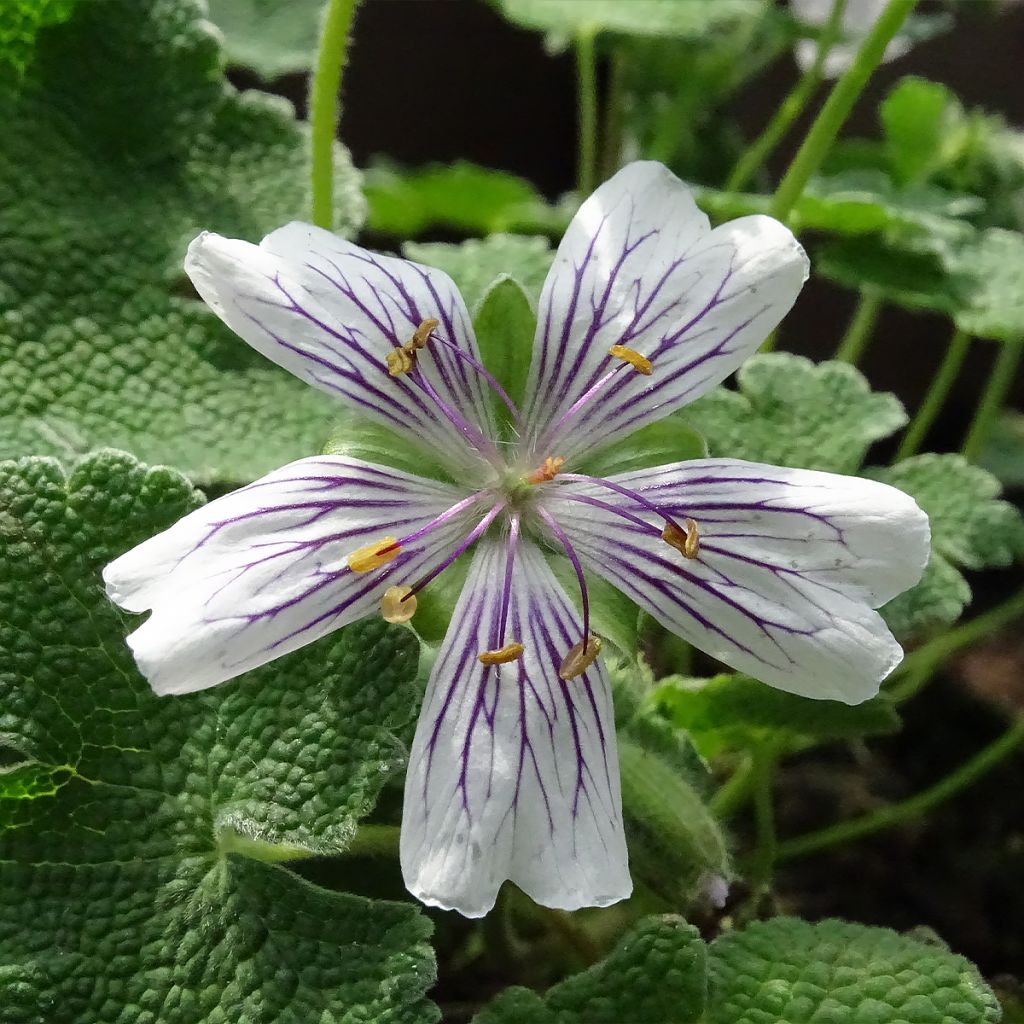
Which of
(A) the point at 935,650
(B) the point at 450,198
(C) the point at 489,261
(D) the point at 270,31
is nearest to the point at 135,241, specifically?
(C) the point at 489,261

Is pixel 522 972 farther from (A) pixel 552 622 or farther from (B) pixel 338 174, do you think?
(B) pixel 338 174

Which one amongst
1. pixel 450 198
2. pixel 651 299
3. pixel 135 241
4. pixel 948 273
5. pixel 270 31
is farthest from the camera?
pixel 450 198

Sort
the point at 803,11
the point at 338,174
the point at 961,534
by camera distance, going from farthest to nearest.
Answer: the point at 803,11
the point at 338,174
the point at 961,534

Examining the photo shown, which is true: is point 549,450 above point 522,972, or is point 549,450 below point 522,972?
above

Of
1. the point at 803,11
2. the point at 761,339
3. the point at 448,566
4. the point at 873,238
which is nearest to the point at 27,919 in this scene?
the point at 448,566

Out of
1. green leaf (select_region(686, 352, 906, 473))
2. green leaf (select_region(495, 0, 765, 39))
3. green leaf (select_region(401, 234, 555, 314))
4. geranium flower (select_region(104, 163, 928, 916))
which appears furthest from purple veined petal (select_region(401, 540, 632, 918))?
green leaf (select_region(495, 0, 765, 39))

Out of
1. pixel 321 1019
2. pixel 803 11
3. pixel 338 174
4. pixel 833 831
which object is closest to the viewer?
pixel 321 1019

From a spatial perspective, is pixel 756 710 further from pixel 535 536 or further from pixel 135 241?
pixel 135 241

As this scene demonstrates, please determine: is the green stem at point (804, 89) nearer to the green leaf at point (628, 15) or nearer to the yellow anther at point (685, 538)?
the green leaf at point (628, 15)
